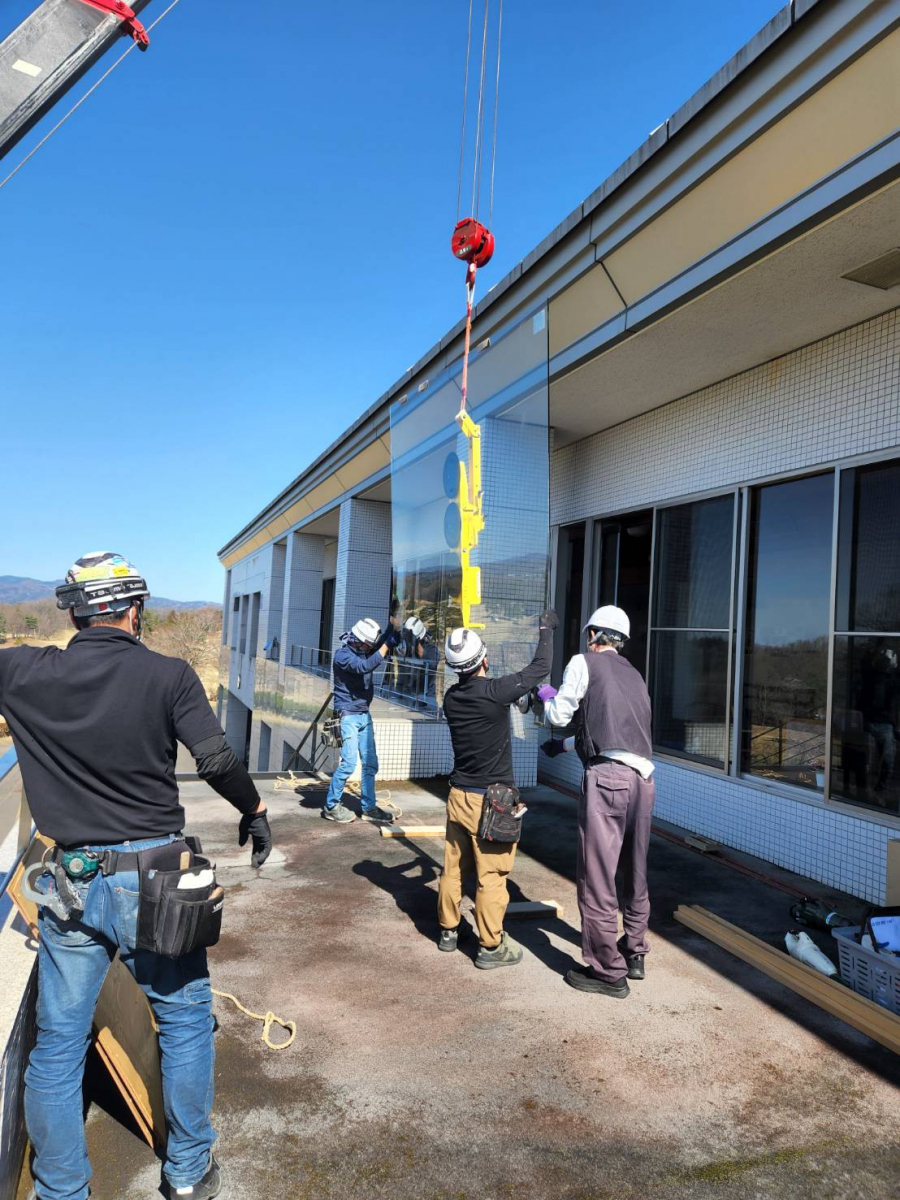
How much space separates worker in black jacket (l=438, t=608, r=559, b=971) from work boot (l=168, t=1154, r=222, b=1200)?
2.03 m

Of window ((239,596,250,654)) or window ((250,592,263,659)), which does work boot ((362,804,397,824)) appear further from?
window ((239,596,250,654))

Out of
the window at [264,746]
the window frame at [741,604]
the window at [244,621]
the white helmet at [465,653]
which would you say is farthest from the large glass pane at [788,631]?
the window at [244,621]

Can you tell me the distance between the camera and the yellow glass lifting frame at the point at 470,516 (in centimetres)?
533

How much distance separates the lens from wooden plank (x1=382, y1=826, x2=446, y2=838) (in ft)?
23.2

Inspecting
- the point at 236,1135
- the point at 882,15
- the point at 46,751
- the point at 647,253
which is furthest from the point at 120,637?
the point at 647,253

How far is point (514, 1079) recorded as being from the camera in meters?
3.26

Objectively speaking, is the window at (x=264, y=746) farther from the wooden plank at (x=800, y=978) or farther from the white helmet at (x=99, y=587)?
the white helmet at (x=99, y=587)

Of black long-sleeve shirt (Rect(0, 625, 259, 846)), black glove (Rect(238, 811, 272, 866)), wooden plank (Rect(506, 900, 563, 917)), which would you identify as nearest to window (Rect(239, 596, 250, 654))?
wooden plank (Rect(506, 900, 563, 917))

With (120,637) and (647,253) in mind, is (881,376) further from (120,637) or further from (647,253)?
(120,637)

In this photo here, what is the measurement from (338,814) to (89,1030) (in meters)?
5.19

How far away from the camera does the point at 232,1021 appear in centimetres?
366

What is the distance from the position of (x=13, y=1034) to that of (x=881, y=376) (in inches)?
259

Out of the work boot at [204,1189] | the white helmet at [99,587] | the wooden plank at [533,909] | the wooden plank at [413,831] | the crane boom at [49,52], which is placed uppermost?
the crane boom at [49,52]

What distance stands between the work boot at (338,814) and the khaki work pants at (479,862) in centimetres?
318
